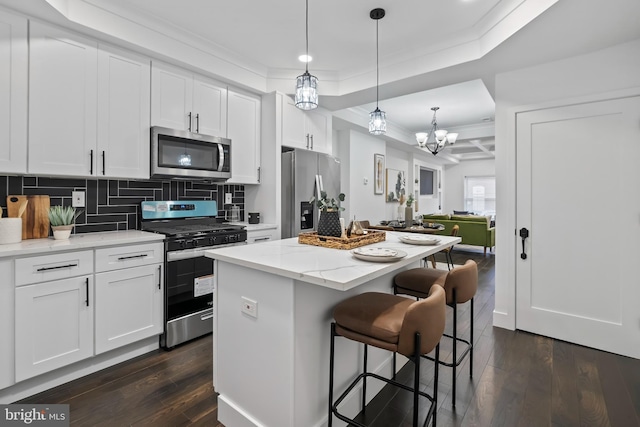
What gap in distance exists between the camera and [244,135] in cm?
364

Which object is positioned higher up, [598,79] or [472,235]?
[598,79]

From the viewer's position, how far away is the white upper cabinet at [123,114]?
2525mm

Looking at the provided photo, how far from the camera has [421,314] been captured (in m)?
1.30

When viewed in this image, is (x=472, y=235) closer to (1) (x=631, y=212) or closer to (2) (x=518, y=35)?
(1) (x=631, y=212)

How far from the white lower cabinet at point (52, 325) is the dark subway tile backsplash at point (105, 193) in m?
0.77

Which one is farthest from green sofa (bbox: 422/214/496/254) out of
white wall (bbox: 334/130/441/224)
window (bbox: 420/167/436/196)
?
window (bbox: 420/167/436/196)

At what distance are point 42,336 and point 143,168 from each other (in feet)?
4.62

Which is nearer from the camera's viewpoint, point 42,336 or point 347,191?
point 42,336

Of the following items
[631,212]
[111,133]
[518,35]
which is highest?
[518,35]

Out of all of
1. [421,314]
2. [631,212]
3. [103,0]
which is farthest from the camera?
[631,212]

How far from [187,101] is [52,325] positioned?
6.90 ft

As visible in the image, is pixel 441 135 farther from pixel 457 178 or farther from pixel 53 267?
pixel 457 178

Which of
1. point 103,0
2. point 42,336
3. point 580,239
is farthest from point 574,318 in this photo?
point 103,0

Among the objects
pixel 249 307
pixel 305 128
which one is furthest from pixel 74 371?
pixel 305 128
